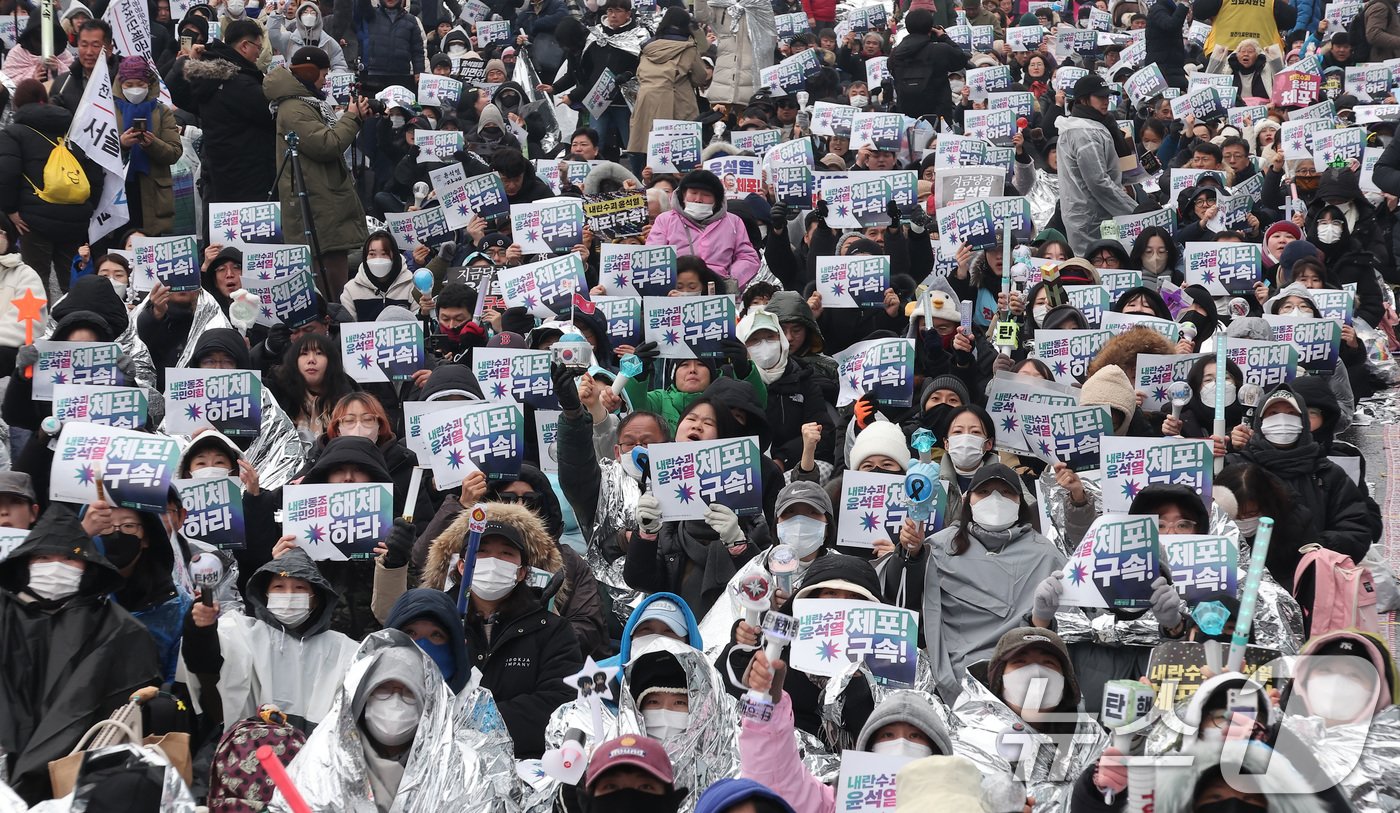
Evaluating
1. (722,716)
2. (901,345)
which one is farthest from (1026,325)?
(722,716)

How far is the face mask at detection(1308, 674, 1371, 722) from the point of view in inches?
265

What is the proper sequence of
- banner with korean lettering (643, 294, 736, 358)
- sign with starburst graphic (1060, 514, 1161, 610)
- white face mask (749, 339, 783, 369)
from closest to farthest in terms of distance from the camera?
1. sign with starburst graphic (1060, 514, 1161, 610)
2. banner with korean lettering (643, 294, 736, 358)
3. white face mask (749, 339, 783, 369)

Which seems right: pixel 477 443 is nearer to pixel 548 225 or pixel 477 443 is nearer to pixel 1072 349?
pixel 1072 349

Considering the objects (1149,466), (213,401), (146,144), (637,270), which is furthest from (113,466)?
(146,144)

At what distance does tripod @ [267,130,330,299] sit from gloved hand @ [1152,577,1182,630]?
781cm

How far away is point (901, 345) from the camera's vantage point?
11062 mm

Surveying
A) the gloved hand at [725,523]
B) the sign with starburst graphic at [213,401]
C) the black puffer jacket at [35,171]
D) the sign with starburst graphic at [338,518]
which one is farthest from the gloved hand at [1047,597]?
the black puffer jacket at [35,171]

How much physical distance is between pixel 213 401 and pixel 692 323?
2.68 meters

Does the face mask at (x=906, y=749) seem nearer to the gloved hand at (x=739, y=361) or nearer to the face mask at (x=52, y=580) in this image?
the face mask at (x=52, y=580)

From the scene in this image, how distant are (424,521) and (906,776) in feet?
15.0

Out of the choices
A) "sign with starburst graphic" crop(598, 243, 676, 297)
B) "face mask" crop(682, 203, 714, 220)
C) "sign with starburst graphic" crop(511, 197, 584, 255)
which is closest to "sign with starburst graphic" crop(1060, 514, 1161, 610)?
"sign with starburst graphic" crop(598, 243, 676, 297)

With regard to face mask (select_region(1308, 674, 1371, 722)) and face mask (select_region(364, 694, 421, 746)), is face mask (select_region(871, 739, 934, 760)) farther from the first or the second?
face mask (select_region(364, 694, 421, 746))

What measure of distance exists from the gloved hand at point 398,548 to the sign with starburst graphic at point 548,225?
5303 millimetres

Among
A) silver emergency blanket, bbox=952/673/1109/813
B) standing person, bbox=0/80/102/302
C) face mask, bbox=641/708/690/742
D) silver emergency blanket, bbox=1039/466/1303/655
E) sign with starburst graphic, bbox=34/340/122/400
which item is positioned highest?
standing person, bbox=0/80/102/302
